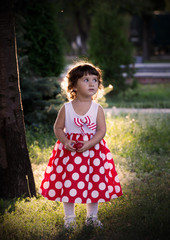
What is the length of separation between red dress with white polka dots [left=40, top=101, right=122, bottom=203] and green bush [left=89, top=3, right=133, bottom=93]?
7.31 meters

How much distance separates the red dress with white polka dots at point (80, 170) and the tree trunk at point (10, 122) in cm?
46

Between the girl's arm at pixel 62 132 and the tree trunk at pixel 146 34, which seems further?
the tree trunk at pixel 146 34

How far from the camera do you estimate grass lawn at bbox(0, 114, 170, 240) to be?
258 centimetres

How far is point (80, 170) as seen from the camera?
2604 millimetres

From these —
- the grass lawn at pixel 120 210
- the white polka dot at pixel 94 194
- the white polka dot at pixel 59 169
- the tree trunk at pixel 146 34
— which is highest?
the tree trunk at pixel 146 34

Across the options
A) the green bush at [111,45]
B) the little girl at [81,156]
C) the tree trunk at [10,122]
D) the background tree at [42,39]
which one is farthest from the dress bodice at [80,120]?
the green bush at [111,45]

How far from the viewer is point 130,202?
10.4 ft

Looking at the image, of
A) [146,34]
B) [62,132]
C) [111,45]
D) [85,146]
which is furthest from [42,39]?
[146,34]

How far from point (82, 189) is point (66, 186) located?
0.14m

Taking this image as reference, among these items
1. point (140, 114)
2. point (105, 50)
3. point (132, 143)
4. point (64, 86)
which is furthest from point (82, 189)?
point (105, 50)

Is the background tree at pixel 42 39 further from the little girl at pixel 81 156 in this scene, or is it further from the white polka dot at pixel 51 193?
the white polka dot at pixel 51 193

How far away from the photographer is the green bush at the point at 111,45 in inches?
393

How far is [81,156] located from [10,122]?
33.9 inches

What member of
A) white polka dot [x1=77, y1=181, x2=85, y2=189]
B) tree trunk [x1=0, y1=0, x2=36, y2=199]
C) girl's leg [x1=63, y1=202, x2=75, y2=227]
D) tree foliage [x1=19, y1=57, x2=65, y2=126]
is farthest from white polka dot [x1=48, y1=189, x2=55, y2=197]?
tree foliage [x1=19, y1=57, x2=65, y2=126]
